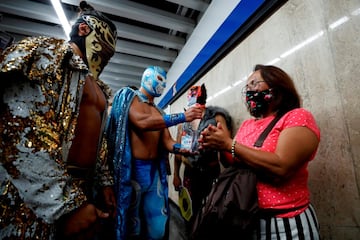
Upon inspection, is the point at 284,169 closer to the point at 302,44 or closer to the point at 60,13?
the point at 302,44

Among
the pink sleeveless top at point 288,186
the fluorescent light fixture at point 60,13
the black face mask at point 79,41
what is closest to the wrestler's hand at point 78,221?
the pink sleeveless top at point 288,186

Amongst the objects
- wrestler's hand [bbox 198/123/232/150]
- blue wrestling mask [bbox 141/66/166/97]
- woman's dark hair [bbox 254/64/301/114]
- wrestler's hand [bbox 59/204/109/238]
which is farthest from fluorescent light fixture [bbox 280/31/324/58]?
wrestler's hand [bbox 59/204/109/238]

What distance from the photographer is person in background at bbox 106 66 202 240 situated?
1540 mm

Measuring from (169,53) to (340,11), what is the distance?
365 centimetres

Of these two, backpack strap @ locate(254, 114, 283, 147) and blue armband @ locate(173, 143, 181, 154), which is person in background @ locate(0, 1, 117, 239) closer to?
backpack strap @ locate(254, 114, 283, 147)

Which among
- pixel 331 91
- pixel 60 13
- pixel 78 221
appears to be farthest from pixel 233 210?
pixel 60 13

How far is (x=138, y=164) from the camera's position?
66.4 inches

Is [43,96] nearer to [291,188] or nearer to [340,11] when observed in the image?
[291,188]

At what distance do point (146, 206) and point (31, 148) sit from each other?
4.09 feet

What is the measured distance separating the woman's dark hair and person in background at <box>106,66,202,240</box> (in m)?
0.69

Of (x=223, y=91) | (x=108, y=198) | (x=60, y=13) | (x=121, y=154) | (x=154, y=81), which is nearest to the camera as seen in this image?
(x=108, y=198)

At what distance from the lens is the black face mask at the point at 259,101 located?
42.1 inches

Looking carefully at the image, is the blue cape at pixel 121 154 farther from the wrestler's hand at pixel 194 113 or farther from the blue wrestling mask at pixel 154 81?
the wrestler's hand at pixel 194 113

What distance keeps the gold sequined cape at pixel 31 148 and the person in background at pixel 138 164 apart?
897 mm
